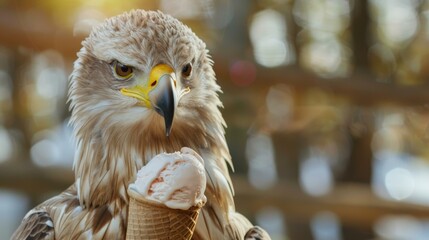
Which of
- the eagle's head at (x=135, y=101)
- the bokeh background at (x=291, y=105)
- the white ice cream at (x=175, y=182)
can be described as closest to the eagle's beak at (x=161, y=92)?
the eagle's head at (x=135, y=101)

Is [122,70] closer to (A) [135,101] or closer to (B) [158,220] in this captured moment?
(A) [135,101]

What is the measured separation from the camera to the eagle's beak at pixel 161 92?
957 mm

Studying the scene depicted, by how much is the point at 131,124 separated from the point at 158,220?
28 centimetres

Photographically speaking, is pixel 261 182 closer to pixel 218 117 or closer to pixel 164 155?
pixel 218 117

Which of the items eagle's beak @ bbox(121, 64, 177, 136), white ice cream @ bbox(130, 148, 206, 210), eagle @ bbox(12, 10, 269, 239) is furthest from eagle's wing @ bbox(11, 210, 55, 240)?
white ice cream @ bbox(130, 148, 206, 210)

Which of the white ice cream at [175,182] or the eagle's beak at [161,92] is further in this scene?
the eagle's beak at [161,92]

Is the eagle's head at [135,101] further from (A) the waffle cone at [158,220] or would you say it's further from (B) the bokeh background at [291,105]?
(B) the bokeh background at [291,105]

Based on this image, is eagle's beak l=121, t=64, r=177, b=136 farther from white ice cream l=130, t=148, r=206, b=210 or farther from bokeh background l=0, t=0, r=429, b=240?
bokeh background l=0, t=0, r=429, b=240

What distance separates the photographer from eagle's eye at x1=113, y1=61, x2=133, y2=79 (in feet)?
3.49

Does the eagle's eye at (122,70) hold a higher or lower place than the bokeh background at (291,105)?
higher

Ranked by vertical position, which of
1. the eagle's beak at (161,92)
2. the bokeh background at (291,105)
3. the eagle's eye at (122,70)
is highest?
the eagle's eye at (122,70)

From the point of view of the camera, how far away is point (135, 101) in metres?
1.06

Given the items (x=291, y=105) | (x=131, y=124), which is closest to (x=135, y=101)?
(x=131, y=124)

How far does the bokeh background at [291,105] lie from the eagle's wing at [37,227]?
1.40 meters
